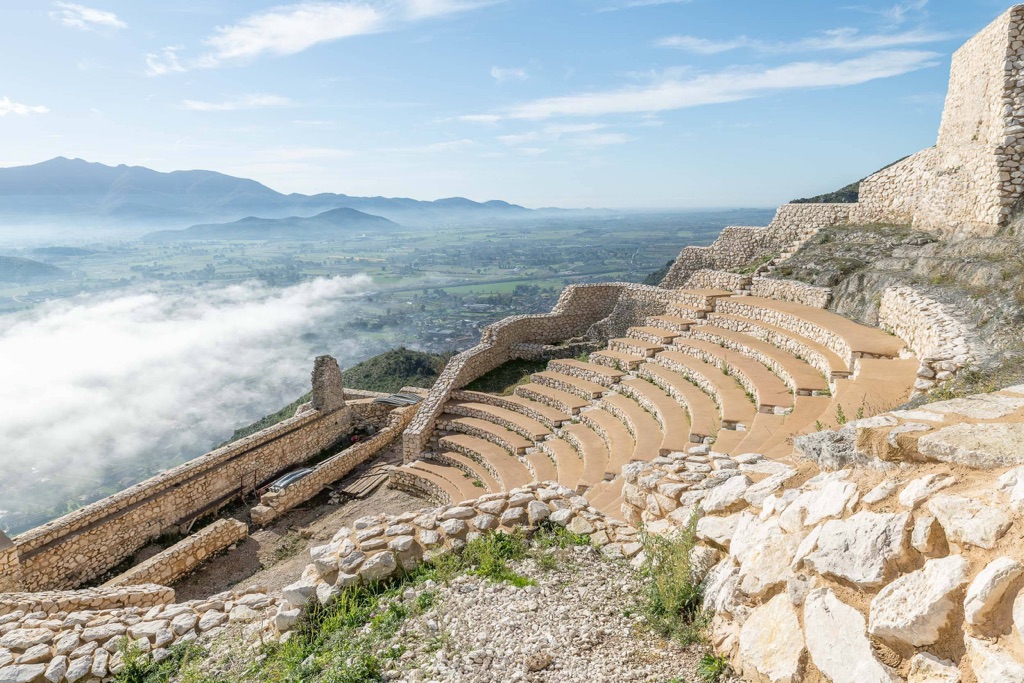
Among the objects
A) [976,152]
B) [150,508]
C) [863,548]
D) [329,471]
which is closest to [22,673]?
[863,548]

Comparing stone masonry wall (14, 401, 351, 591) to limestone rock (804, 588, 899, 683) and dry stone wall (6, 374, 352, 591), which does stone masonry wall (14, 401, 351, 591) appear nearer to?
dry stone wall (6, 374, 352, 591)

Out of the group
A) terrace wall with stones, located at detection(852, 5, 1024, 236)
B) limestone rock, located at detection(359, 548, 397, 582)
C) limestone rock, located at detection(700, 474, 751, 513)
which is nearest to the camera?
limestone rock, located at detection(700, 474, 751, 513)

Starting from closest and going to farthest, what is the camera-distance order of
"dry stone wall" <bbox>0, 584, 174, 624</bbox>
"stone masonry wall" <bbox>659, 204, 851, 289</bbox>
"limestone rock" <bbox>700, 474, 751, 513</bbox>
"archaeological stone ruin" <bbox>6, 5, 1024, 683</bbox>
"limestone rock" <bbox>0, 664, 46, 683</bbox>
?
"archaeological stone ruin" <bbox>6, 5, 1024, 683</bbox>, "limestone rock" <bbox>700, 474, 751, 513</bbox>, "limestone rock" <bbox>0, 664, 46, 683</bbox>, "dry stone wall" <bbox>0, 584, 174, 624</bbox>, "stone masonry wall" <bbox>659, 204, 851, 289</bbox>

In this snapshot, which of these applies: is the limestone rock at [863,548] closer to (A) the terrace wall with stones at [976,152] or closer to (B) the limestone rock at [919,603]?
(B) the limestone rock at [919,603]

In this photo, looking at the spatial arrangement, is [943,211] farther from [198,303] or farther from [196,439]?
[198,303]

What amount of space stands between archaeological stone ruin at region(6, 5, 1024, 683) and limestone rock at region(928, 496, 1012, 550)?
10mm

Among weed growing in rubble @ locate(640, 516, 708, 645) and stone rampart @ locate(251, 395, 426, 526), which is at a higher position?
weed growing in rubble @ locate(640, 516, 708, 645)

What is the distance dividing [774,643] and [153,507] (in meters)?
12.9

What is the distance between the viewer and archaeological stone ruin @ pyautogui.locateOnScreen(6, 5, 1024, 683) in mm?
2787

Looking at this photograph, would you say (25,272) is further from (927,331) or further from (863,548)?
(863,548)

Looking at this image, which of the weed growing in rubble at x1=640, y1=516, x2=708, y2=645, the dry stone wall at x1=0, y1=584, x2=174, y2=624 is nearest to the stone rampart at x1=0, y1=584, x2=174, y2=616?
the dry stone wall at x1=0, y1=584, x2=174, y2=624

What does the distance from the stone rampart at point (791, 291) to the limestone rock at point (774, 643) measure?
11.8m

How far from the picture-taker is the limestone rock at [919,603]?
250 centimetres

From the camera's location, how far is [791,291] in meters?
14.6
